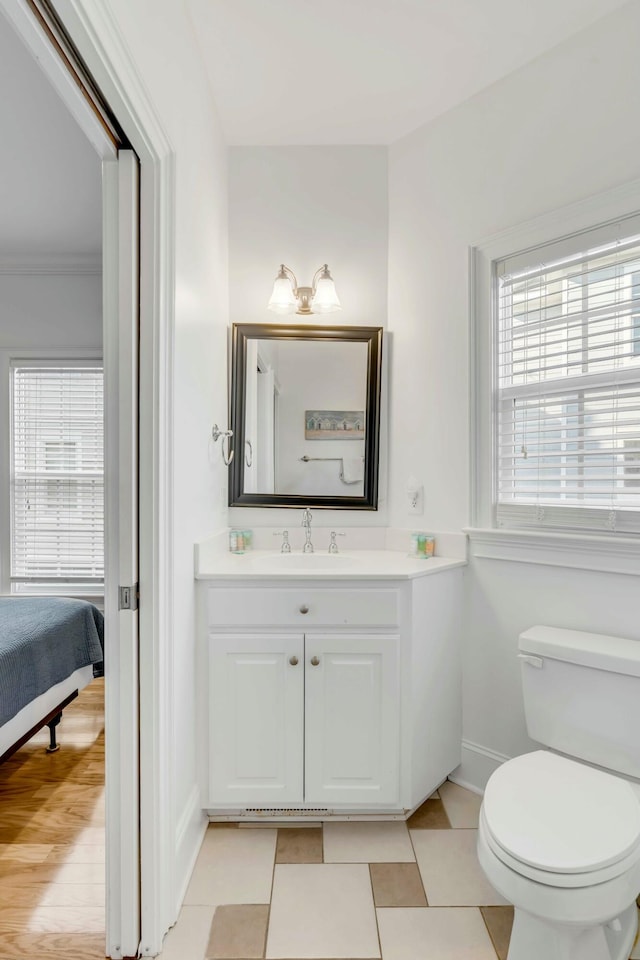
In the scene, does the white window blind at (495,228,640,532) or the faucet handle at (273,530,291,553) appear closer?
the white window blind at (495,228,640,532)

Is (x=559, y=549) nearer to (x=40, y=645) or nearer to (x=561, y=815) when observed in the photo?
(x=561, y=815)

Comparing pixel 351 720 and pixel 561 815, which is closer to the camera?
pixel 561 815

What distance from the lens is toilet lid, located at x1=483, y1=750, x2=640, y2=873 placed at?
116 centimetres

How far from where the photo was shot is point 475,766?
2.14 meters

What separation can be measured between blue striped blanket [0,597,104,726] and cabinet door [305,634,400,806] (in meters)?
1.13

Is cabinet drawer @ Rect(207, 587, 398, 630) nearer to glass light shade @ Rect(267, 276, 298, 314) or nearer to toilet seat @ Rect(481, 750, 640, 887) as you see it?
toilet seat @ Rect(481, 750, 640, 887)

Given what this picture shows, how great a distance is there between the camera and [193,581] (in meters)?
1.84

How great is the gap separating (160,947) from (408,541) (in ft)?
5.00

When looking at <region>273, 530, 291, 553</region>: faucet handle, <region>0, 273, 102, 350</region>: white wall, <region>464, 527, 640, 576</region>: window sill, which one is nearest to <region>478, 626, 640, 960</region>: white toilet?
<region>464, 527, 640, 576</region>: window sill

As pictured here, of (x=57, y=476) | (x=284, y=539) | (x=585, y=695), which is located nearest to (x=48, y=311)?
(x=57, y=476)

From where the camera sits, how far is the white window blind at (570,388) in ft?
5.81

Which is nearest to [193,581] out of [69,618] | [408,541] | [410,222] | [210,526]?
[210,526]

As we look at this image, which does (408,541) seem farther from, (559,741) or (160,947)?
(160,947)

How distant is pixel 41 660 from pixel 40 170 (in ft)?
7.09
